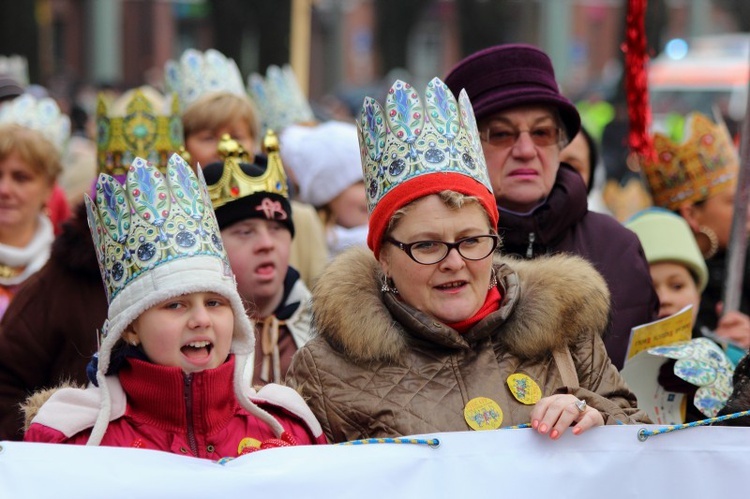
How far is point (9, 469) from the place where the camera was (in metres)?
3.38

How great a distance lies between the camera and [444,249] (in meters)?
3.90

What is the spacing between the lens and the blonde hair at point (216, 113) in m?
6.89

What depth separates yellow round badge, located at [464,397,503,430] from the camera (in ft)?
12.6

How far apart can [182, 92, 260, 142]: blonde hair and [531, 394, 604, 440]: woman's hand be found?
3.54 meters

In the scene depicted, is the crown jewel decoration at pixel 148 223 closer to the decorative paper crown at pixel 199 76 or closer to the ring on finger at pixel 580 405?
the ring on finger at pixel 580 405

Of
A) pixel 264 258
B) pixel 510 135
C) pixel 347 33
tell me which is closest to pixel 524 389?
pixel 510 135

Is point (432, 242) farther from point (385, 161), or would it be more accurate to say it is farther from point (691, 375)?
point (691, 375)

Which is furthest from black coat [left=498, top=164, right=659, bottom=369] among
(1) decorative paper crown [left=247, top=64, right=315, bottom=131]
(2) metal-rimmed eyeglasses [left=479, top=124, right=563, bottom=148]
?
(1) decorative paper crown [left=247, top=64, right=315, bottom=131]

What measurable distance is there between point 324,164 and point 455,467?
13.1 ft

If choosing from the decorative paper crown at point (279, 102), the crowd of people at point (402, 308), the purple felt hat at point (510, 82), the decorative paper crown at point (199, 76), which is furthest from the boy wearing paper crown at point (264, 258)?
the decorative paper crown at point (279, 102)

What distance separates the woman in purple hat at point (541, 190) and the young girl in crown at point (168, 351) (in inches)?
48.5

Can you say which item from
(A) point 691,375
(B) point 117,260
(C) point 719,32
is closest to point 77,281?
→ (B) point 117,260

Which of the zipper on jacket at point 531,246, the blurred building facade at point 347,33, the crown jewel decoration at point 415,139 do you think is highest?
the crown jewel decoration at point 415,139

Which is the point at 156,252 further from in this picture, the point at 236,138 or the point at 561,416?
the point at 236,138
